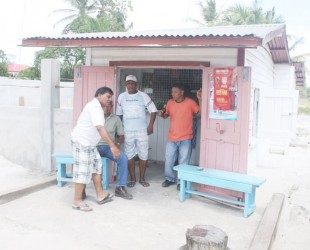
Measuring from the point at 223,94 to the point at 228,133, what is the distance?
600 millimetres

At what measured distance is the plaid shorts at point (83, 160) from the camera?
5.24 metres

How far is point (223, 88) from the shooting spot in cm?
568

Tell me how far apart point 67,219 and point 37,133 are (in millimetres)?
3459

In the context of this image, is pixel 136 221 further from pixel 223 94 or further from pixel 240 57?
pixel 240 57

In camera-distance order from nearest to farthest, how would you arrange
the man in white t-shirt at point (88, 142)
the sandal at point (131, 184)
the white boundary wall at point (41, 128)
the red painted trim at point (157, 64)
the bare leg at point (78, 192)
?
1. the man in white t-shirt at point (88, 142)
2. the bare leg at point (78, 192)
3. the red painted trim at point (157, 64)
4. the sandal at point (131, 184)
5. the white boundary wall at point (41, 128)

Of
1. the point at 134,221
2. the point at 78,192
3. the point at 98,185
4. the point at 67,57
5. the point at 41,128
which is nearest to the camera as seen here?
the point at 134,221

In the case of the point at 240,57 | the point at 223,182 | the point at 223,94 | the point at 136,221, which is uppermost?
the point at 240,57

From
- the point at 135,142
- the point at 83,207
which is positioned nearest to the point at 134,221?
the point at 83,207

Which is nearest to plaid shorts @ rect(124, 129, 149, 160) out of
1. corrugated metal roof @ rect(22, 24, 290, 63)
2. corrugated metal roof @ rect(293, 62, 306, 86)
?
corrugated metal roof @ rect(22, 24, 290, 63)

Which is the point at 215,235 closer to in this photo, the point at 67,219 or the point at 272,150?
the point at 67,219

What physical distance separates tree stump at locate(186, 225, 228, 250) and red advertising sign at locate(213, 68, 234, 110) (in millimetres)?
2500

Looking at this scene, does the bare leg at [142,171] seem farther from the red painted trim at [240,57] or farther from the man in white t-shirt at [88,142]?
the red painted trim at [240,57]

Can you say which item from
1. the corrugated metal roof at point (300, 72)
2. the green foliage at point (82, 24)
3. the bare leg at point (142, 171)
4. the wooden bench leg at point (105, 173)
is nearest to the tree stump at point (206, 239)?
the wooden bench leg at point (105, 173)

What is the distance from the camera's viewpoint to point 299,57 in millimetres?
23797
